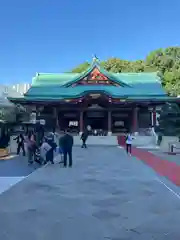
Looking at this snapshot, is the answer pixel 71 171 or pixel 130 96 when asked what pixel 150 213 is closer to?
pixel 71 171

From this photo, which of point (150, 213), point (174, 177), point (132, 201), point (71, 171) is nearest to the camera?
point (150, 213)

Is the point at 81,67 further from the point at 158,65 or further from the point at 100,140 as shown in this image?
the point at 100,140

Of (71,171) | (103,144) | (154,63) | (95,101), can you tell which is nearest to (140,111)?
(95,101)

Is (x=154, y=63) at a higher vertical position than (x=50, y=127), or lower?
higher

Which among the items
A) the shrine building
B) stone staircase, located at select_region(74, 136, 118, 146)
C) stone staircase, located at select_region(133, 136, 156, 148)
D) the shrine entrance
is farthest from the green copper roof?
stone staircase, located at select_region(133, 136, 156, 148)

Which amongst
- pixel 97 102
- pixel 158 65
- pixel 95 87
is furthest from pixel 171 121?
pixel 158 65

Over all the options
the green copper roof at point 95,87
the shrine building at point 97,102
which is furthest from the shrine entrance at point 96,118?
the green copper roof at point 95,87

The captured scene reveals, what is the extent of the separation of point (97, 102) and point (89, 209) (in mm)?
26860

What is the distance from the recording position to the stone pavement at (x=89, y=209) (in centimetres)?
450

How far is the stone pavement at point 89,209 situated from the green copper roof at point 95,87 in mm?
22687

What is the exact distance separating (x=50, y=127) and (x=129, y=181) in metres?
24.0

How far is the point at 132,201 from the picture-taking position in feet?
21.6

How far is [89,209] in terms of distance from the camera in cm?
590

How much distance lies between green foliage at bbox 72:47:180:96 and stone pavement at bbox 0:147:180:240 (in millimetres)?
45932
